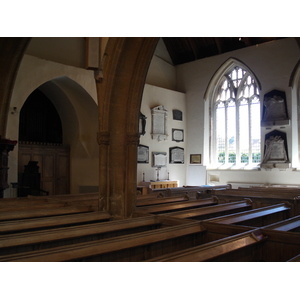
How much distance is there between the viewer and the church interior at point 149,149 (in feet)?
11.2

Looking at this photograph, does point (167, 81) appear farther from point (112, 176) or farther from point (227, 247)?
point (227, 247)

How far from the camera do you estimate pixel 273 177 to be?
1380cm

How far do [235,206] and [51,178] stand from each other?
27.1 ft

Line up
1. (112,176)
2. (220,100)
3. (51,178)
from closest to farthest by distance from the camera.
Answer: (112,176), (51,178), (220,100)

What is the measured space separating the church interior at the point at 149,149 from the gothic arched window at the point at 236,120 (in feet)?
0.15

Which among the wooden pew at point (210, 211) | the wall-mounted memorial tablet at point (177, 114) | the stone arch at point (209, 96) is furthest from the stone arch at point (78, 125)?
the wooden pew at point (210, 211)

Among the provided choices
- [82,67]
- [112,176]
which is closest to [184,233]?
[112,176]

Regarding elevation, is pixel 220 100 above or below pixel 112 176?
Answer: above

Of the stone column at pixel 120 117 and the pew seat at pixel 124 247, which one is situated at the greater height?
the stone column at pixel 120 117

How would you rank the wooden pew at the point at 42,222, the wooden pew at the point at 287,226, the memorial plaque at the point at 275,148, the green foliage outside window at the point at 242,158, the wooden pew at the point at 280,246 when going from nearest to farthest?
the wooden pew at the point at 280,246
the wooden pew at the point at 287,226
the wooden pew at the point at 42,222
the memorial plaque at the point at 275,148
the green foliage outside window at the point at 242,158

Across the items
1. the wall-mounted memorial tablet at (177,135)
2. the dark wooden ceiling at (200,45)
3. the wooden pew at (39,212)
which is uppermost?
the dark wooden ceiling at (200,45)

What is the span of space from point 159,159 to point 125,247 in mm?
11796

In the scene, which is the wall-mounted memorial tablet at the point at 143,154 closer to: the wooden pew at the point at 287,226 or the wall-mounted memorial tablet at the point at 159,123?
the wall-mounted memorial tablet at the point at 159,123

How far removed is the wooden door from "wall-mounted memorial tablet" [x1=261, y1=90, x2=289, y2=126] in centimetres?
785
